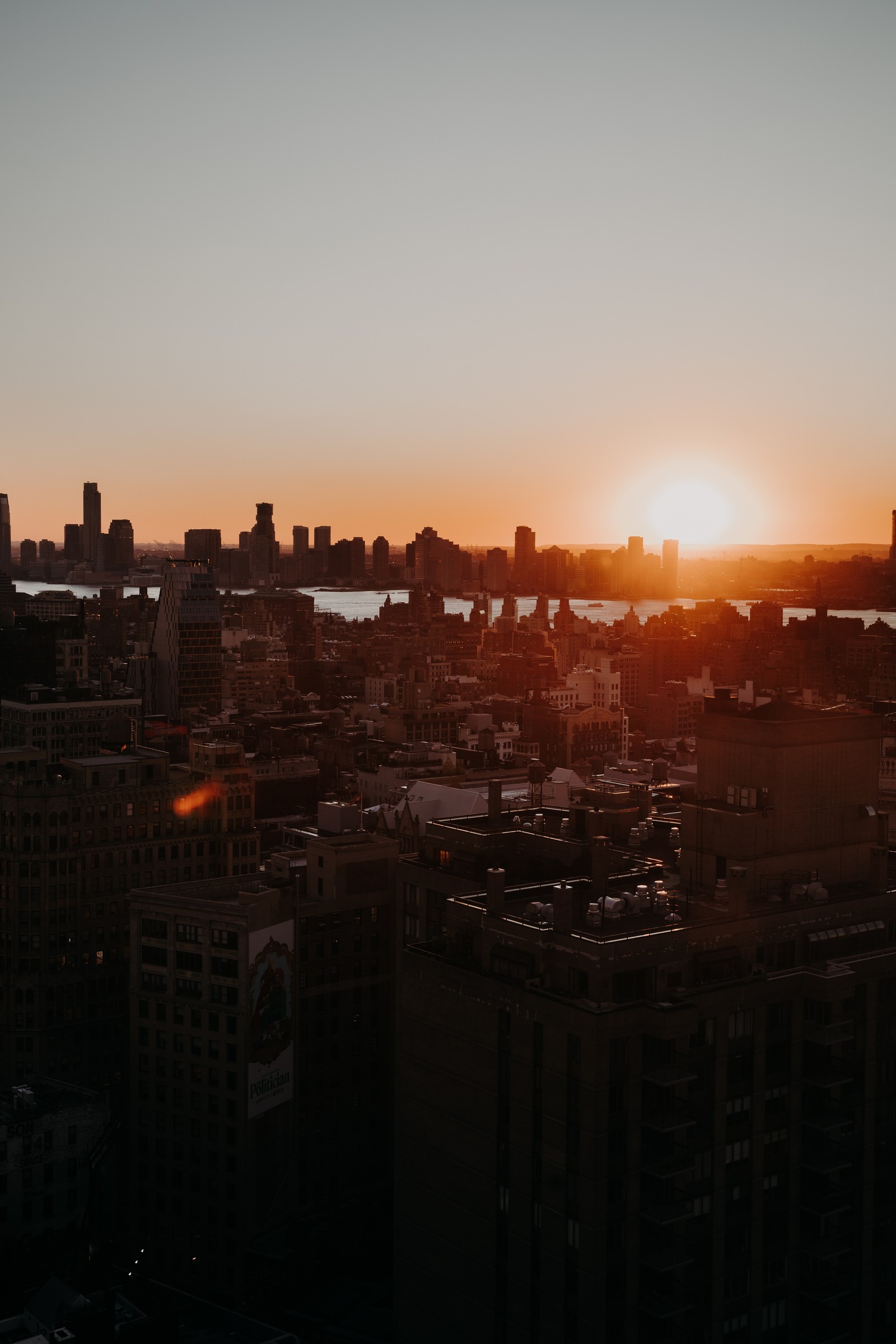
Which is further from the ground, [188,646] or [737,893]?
[188,646]

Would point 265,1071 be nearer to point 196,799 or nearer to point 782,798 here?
point 196,799

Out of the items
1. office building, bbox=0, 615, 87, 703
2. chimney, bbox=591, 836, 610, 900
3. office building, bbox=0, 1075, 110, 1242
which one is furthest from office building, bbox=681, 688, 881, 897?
office building, bbox=0, 615, 87, 703

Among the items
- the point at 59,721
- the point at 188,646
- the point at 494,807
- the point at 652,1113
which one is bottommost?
the point at 652,1113

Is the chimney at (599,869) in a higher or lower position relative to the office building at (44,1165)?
higher

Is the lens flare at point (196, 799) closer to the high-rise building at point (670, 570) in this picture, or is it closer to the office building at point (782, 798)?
the office building at point (782, 798)

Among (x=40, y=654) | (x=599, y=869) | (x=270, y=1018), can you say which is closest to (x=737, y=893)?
(x=599, y=869)

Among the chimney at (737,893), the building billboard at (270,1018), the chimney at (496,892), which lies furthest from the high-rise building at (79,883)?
the chimney at (737,893)
